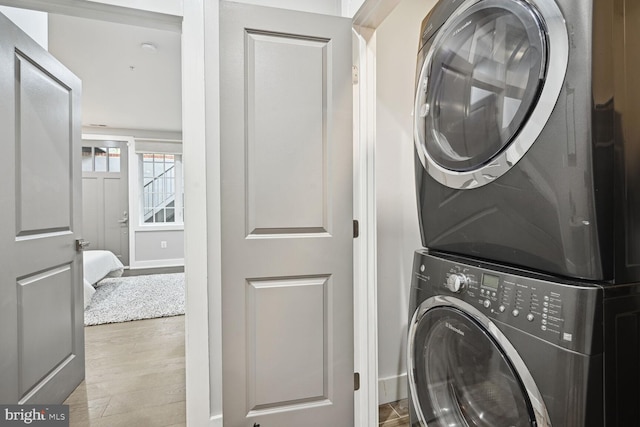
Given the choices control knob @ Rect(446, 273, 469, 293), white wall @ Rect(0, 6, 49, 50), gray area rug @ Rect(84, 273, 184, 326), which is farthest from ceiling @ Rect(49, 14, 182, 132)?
gray area rug @ Rect(84, 273, 184, 326)

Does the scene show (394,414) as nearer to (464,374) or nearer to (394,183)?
(464,374)

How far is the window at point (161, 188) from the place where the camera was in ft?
21.1

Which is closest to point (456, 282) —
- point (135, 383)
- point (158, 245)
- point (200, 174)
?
point (200, 174)

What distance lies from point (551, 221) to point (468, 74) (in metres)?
0.49

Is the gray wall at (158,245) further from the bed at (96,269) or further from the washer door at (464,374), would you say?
the washer door at (464,374)

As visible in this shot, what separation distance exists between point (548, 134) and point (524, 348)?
0.51 m

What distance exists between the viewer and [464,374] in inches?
41.4

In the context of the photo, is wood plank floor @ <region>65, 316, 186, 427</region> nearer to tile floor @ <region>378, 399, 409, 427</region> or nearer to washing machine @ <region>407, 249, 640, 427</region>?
tile floor @ <region>378, 399, 409, 427</region>

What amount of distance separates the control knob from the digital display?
2.3 inches

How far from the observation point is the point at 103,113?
16.9ft

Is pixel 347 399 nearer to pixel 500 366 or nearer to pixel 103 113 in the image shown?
pixel 500 366

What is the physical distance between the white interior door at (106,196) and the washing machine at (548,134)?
659 cm

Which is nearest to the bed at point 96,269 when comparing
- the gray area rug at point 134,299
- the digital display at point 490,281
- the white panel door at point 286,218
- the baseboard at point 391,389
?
the gray area rug at point 134,299

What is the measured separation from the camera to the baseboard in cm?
192
